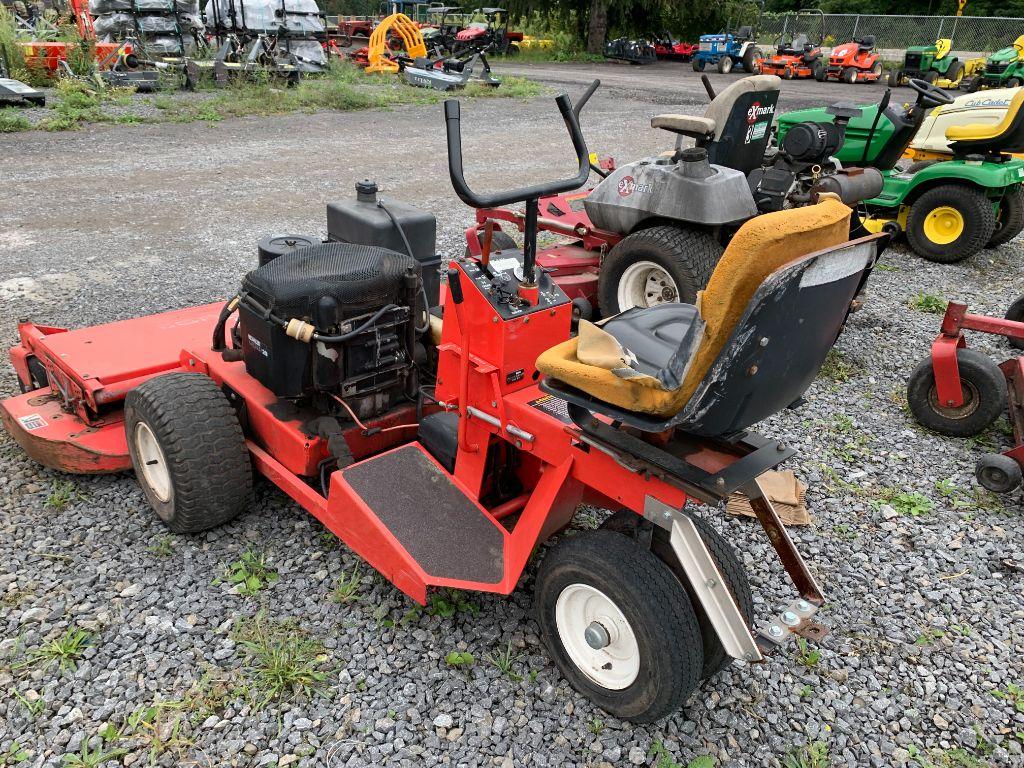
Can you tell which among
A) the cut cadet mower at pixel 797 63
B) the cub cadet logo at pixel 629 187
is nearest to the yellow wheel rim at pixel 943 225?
the cub cadet logo at pixel 629 187

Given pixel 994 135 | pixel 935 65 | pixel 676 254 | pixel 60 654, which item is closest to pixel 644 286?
pixel 676 254

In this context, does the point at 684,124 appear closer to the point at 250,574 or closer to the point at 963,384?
the point at 963,384

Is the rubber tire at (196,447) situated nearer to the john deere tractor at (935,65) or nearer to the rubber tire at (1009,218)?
the rubber tire at (1009,218)

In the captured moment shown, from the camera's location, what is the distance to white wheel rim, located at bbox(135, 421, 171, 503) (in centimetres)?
307

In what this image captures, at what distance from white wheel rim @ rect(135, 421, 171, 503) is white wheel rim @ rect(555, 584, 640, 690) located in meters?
1.66

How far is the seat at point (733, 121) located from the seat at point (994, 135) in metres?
2.59

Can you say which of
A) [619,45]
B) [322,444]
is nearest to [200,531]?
[322,444]

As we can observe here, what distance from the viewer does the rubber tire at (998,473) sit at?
11.6 ft

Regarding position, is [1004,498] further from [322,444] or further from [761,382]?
[322,444]

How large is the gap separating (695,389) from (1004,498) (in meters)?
2.62

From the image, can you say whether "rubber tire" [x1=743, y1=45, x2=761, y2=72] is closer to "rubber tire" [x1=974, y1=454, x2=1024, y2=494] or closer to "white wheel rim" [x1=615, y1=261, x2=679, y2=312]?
"white wheel rim" [x1=615, y1=261, x2=679, y2=312]

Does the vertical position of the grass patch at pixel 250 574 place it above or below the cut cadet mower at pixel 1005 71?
below

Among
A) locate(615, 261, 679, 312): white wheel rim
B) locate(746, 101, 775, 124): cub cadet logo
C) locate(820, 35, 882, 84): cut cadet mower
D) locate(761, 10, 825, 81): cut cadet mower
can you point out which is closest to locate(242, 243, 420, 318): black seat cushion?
locate(615, 261, 679, 312): white wheel rim

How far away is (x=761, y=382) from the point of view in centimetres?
188
